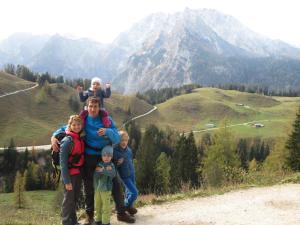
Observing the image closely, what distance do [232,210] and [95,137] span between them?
629cm

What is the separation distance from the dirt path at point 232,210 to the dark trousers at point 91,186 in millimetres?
827

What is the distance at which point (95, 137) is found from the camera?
12008 millimetres

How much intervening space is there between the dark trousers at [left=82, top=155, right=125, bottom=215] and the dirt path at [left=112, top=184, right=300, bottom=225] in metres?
0.83

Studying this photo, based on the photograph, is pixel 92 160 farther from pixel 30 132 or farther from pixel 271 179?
pixel 30 132

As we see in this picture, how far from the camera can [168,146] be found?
134 meters

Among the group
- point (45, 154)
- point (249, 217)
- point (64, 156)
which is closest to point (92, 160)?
point (64, 156)

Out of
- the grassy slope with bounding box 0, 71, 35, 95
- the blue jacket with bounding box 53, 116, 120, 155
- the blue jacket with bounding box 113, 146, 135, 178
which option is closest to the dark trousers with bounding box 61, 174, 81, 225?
the blue jacket with bounding box 53, 116, 120, 155

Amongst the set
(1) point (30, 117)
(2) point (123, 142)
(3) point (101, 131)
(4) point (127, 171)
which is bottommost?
(4) point (127, 171)

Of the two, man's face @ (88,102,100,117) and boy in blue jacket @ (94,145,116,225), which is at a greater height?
man's face @ (88,102,100,117)

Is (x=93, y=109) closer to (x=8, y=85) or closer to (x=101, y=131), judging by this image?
(x=101, y=131)

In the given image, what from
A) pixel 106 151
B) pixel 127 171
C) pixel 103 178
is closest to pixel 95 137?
pixel 106 151

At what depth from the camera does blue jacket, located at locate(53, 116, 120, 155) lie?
39.3ft

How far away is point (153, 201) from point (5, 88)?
18048 centimetres

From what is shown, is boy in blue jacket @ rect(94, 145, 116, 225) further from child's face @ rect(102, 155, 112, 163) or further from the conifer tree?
the conifer tree
